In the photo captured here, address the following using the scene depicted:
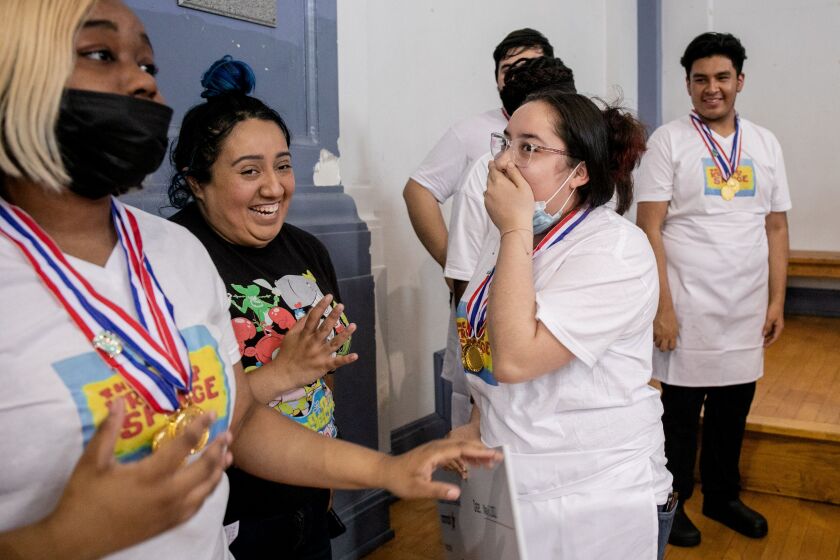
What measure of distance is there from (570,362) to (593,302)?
130 mm

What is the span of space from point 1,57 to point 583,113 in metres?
1.14

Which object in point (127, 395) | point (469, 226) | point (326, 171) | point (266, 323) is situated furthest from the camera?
point (326, 171)

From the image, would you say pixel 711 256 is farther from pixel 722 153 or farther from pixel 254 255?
pixel 254 255

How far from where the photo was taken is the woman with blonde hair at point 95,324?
729mm

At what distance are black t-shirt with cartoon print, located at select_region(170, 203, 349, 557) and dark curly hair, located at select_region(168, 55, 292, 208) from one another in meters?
0.09

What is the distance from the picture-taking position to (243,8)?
2168 millimetres

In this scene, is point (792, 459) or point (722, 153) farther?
point (792, 459)

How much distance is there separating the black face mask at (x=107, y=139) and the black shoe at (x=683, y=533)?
2.47 metres

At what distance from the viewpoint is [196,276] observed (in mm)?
1019

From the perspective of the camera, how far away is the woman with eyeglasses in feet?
4.48

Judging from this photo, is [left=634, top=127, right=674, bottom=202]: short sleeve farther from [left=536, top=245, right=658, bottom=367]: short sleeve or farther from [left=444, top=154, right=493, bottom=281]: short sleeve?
[left=536, top=245, right=658, bottom=367]: short sleeve

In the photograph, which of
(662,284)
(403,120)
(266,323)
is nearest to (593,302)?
(266,323)

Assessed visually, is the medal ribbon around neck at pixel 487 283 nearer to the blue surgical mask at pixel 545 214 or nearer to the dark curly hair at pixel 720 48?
the blue surgical mask at pixel 545 214

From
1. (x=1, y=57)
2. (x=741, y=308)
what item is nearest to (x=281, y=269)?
(x=1, y=57)
